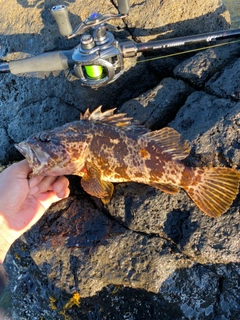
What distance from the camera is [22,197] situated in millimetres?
4398

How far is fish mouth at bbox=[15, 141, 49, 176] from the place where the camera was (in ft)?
14.1

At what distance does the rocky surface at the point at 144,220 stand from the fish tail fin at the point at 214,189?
5.7 inches

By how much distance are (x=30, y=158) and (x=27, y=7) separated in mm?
3286

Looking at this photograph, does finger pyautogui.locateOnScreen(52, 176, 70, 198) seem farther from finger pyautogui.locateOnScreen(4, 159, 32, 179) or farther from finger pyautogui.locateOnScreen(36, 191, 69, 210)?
finger pyautogui.locateOnScreen(4, 159, 32, 179)

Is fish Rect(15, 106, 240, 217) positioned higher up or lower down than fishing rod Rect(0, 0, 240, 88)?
lower down

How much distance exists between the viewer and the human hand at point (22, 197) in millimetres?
4293

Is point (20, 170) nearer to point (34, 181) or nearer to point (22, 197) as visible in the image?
point (34, 181)

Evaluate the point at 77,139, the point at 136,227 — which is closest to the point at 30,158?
the point at 77,139

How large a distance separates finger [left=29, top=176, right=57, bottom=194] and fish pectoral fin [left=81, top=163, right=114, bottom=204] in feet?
1.87

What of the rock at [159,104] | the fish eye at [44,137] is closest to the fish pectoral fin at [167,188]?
the rock at [159,104]

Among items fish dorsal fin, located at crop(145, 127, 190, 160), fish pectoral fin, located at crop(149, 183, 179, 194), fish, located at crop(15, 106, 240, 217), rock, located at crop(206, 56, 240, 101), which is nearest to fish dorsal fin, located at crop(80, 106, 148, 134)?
fish, located at crop(15, 106, 240, 217)

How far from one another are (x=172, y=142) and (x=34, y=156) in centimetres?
173

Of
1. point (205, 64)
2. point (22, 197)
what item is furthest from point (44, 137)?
point (205, 64)

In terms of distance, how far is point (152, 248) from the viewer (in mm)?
3986
